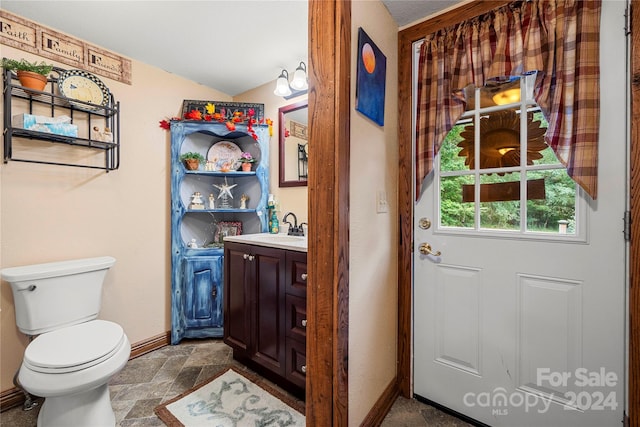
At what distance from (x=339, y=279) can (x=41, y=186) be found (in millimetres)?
1982

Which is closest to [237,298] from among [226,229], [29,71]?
[226,229]

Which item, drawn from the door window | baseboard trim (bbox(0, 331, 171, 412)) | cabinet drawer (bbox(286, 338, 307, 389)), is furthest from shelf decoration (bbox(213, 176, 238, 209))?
the door window

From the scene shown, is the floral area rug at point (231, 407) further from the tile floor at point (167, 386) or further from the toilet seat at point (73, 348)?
the toilet seat at point (73, 348)

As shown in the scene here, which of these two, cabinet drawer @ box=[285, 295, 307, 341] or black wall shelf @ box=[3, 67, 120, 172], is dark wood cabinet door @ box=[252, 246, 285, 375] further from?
black wall shelf @ box=[3, 67, 120, 172]

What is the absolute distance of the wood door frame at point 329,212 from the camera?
1129 millimetres

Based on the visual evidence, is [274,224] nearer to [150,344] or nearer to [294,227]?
[294,227]

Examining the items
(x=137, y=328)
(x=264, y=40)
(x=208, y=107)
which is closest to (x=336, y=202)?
(x=264, y=40)

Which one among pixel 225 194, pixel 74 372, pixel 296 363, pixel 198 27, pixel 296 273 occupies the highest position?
pixel 198 27

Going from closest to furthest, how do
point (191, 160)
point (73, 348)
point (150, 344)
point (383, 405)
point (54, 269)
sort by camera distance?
point (73, 348) < point (383, 405) < point (54, 269) < point (150, 344) < point (191, 160)

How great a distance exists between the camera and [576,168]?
3.84ft

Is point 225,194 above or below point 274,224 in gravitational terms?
above

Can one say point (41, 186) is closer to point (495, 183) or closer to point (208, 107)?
point (208, 107)

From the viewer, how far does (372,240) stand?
4.64 feet

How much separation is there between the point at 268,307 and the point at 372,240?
0.84 meters
